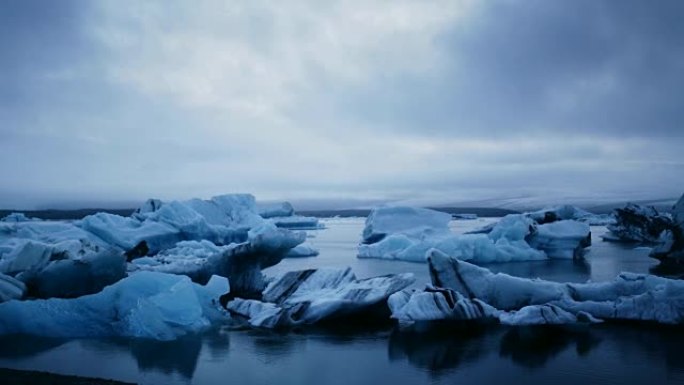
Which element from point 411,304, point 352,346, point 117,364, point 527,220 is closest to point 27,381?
point 117,364

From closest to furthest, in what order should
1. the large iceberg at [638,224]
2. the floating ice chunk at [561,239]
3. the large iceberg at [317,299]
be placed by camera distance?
the large iceberg at [317,299]
the floating ice chunk at [561,239]
the large iceberg at [638,224]

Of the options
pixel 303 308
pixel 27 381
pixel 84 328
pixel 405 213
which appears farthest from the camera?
pixel 405 213

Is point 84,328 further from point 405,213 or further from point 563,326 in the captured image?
point 405,213

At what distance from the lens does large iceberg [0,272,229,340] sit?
7.71 metres

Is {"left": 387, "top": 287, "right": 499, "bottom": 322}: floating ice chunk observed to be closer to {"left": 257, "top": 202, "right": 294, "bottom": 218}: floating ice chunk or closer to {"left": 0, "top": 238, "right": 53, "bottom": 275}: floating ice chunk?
{"left": 0, "top": 238, "right": 53, "bottom": 275}: floating ice chunk

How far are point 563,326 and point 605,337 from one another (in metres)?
0.77

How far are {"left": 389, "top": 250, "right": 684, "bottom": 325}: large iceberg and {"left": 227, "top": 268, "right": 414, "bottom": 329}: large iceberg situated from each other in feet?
1.04

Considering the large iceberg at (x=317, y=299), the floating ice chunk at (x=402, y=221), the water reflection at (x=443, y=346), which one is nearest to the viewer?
the water reflection at (x=443, y=346)

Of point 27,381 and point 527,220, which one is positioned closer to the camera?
point 27,381

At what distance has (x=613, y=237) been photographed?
91.8ft

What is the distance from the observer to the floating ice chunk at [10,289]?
28.8 feet

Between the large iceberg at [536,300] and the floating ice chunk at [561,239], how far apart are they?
10725mm

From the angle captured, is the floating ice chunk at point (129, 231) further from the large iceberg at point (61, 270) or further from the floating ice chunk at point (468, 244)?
the floating ice chunk at point (468, 244)

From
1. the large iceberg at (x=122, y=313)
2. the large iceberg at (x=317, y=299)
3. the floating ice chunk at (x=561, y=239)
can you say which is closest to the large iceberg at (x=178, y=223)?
the large iceberg at (x=317, y=299)
